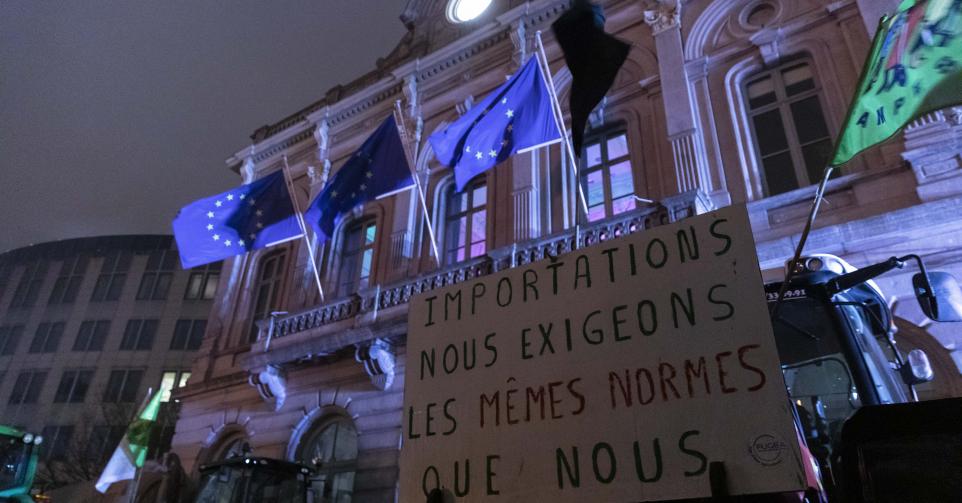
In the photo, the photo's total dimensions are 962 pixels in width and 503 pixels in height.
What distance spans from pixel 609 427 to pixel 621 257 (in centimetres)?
86

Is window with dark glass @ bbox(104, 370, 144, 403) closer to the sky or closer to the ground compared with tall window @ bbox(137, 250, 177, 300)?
closer to the ground

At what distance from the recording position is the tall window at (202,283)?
36.7 meters

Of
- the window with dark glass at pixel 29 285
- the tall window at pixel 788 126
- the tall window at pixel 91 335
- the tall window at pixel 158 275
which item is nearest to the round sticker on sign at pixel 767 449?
the tall window at pixel 788 126

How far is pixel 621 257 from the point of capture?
302cm

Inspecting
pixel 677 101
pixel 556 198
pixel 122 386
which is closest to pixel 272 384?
pixel 556 198

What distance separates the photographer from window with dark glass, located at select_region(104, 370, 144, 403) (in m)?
33.3

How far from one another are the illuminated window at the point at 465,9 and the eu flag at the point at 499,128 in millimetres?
6881

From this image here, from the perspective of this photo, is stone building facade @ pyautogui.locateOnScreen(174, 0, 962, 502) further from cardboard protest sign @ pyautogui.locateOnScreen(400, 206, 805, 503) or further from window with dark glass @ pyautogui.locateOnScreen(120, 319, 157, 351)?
window with dark glass @ pyautogui.locateOnScreen(120, 319, 157, 351)

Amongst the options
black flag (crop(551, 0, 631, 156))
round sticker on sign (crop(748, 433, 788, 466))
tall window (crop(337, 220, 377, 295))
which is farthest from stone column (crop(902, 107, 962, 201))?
tall window (crop(337, 220, 377, 295))

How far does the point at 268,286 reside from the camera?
676 inches

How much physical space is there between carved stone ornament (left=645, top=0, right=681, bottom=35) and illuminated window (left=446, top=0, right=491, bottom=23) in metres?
5.82

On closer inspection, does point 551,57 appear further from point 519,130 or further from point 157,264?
point 157,264

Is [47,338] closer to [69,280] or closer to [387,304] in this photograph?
[69,280]

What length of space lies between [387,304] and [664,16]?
838cm
